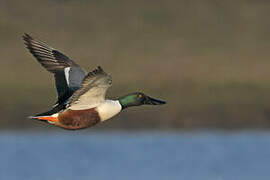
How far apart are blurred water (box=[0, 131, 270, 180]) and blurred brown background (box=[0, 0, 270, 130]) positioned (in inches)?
21.4

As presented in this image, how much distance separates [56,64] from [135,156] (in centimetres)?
558

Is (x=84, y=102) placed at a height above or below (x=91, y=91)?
below

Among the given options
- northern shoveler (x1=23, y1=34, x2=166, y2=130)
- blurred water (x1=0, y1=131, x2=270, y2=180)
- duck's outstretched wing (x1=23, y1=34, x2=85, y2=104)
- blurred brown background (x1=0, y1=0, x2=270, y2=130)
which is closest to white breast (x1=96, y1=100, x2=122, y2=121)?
northern shoveler (x1=23, y1=34, x2=166, y2=130)

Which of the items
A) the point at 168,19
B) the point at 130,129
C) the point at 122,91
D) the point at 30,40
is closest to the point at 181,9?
the point at 168,19

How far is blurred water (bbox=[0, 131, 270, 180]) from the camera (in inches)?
571

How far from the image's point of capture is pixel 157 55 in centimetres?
2362

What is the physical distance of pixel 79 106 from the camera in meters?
9.20

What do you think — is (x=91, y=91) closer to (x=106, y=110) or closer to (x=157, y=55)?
(x=106, y=110)

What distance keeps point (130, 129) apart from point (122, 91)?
194 cm

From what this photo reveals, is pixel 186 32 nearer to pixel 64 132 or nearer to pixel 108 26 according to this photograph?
pixel 108 26

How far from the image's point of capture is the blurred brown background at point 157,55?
18044mm

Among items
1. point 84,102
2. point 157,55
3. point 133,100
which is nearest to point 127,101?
point 133,100

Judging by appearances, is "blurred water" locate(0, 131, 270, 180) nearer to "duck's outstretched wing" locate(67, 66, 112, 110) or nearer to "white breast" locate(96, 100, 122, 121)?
"white breast" locate(96, 100, 122, 121)

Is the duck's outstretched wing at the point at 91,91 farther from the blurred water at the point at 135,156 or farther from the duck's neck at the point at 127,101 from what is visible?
the blurred water at the point at 135,156
